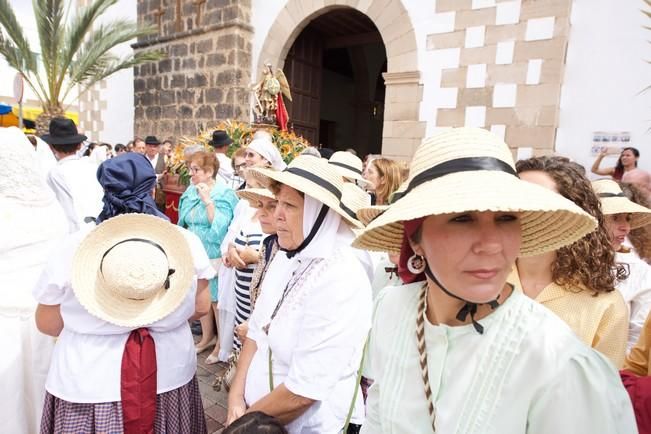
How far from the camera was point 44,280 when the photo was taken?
5.36 ft

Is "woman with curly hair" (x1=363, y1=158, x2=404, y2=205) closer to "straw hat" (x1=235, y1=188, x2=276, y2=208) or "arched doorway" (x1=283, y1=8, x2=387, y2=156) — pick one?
"straw hat" (x1=235, y1=188, x2=276, y2=208)

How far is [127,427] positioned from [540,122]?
584 centimetres

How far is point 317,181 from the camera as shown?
1.66m

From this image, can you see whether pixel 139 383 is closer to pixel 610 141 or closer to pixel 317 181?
pixel 317 181

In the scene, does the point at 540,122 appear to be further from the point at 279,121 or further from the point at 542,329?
the point at 542,329

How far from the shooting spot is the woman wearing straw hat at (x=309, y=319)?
1.44 m

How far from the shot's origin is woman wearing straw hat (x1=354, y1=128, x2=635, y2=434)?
79cm

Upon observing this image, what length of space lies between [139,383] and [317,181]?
3.81ft

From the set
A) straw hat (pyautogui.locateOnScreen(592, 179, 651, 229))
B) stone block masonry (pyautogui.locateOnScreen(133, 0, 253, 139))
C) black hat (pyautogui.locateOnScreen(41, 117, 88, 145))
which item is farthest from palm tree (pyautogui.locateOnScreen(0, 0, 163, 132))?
straw hat (pyautogui.locateOnScreen(592, 179, 651, 229))

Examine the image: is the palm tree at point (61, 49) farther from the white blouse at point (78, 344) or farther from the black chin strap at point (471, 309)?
the black chin strap at point (471, 309)

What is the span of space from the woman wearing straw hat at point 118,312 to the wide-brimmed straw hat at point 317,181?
0.56 metres

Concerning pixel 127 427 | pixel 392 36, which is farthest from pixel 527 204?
pixel 392 36

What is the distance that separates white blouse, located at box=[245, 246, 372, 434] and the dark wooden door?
24.9ft

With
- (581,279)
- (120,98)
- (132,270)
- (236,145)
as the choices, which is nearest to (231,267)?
(132,270)
